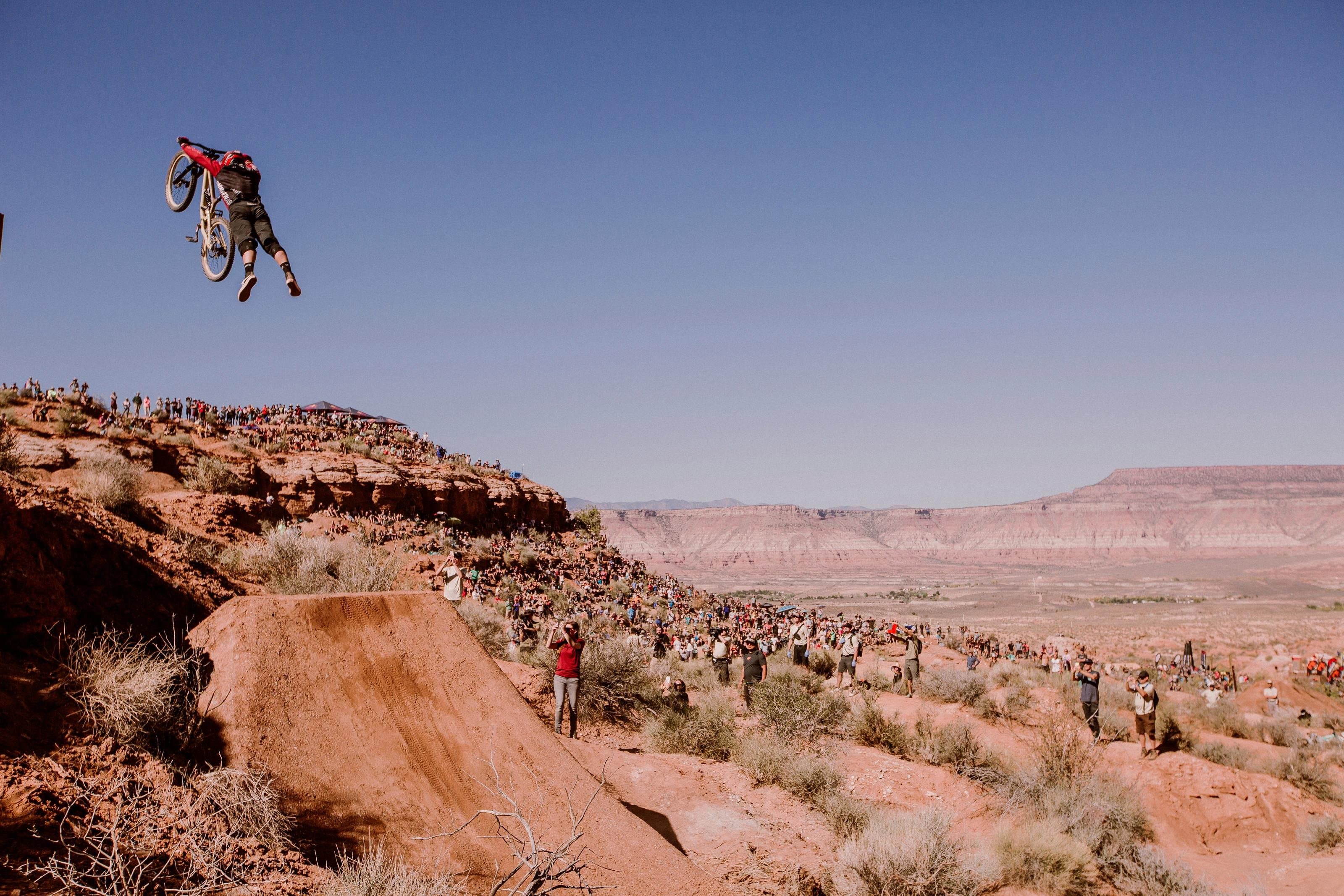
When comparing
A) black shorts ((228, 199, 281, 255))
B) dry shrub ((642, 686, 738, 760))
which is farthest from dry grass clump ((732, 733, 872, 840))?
black shorts ((228, 199, 281, 255))

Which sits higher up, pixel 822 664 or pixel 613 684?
pixel 613 684

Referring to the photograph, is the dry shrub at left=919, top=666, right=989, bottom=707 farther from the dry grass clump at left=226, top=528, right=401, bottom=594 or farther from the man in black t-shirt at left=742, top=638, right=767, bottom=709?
the dry grass clump at left=226, top=528, right=401, bottom=594

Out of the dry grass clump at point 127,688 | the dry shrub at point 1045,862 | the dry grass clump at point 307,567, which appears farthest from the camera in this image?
the dry grass clump at point 307,567

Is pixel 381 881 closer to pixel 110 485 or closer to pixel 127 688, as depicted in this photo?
pixel 127 688

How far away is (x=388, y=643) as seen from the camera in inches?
314

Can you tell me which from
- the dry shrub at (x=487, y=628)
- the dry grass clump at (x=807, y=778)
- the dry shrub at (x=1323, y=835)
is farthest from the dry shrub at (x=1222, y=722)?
the dry shrub at (x=487, y=628)

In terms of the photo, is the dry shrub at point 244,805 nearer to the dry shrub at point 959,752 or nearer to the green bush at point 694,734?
the green bush at point 694,734

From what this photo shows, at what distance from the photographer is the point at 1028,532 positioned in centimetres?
17200

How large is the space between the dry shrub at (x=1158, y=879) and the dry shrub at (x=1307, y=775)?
6707 mm

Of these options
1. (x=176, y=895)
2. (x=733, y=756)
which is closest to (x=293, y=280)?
(x=176, y=895)

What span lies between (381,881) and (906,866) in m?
5.87

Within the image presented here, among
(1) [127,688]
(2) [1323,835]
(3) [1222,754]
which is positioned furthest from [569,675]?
(3) [1222,754]

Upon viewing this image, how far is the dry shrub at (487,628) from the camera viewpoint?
1445 cm

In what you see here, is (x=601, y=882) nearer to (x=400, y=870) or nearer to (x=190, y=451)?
(x=400, y=870)
